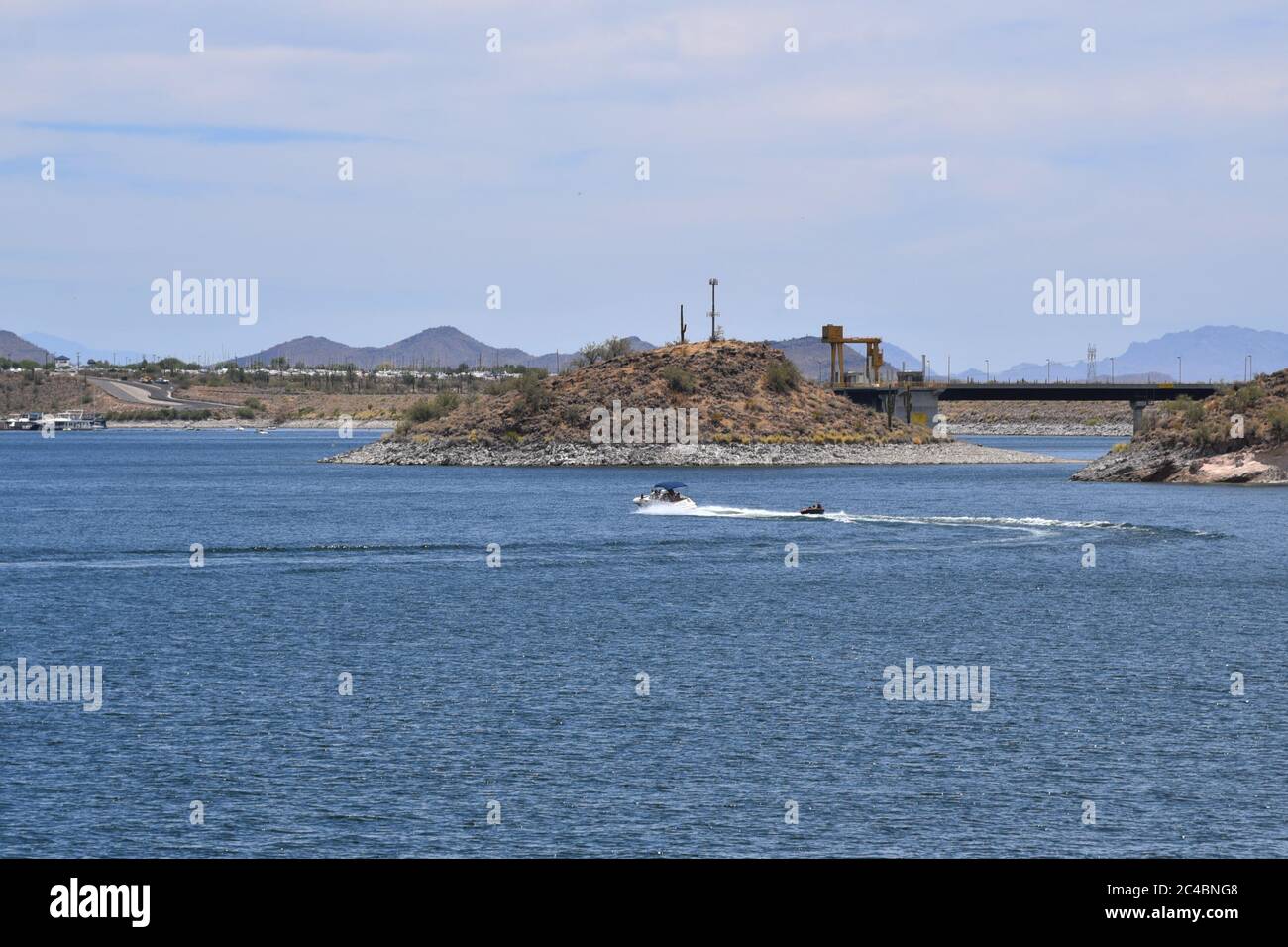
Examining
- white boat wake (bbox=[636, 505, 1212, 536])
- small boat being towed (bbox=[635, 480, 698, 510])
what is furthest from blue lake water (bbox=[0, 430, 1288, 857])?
small boat being towed (bbox=[635, 480, 698, 510])

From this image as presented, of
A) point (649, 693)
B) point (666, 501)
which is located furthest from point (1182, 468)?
point (649, 693)

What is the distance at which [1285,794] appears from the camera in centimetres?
3177

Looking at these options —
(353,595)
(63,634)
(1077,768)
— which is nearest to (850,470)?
(353,595)

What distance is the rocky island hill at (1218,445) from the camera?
5551 inches

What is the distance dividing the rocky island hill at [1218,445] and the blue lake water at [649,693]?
42777 millimetres

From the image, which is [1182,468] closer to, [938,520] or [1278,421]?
[1278,421]

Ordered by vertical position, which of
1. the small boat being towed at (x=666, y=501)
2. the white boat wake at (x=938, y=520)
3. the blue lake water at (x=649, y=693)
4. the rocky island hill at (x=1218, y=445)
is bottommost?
the blue lake water at (x=649, y=693)

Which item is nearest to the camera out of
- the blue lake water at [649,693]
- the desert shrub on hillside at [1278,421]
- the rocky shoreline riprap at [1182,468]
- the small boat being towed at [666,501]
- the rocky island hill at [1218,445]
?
the blue lake water at [649,693]

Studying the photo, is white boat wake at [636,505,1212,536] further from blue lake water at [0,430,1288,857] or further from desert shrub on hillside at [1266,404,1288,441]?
desert shrub on hillside at [1266,404,1288,441]

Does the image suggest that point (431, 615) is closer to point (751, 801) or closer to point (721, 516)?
point (751, 801)

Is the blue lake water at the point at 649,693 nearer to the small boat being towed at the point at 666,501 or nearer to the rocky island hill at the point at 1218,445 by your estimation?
the small boat being towed at the point at 666,501

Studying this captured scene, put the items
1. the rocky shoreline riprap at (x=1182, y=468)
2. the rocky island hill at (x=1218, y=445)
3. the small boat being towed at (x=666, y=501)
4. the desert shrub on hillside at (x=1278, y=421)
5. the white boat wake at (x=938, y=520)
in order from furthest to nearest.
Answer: the rocky island hill at (x=1218, y=445), the rocky shoreline riprap at (x=1182, y=468), the desert shrub on hillside at (x=1278, y=421), the small boat being towed at (x=666, y=501), the white boat wake at (x=938, y=520)

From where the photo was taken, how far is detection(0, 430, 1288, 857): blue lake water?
97.5 ft

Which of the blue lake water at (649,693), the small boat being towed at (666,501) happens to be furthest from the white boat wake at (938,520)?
the blue lake water at (649,693)
